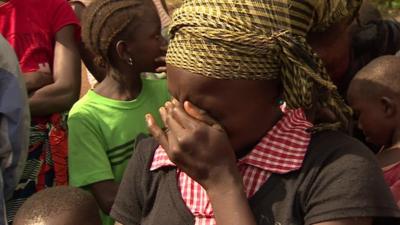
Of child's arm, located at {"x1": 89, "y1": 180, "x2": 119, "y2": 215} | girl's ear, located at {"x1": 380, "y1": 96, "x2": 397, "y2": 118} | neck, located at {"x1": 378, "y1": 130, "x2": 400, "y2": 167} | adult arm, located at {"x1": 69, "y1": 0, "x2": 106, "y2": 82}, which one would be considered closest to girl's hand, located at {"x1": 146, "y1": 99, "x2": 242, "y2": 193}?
neck, located at {"x1": 378, "y1": 130, "x2": 400, "y2": 167}

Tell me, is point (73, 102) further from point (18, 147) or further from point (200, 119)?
point (200, 119)

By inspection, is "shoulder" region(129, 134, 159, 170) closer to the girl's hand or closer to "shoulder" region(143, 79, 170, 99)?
the girl's hand

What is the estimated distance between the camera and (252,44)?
175 cm

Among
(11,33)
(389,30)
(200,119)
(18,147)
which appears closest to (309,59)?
(200,119)

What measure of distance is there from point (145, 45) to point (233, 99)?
1693mm

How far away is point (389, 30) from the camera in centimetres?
338

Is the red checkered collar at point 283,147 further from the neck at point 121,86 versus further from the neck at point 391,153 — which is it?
the neck at point 121,86

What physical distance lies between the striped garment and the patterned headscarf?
7cm

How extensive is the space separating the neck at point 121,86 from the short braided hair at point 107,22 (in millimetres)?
99

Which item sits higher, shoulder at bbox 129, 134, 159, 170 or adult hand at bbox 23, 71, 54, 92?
shoulder at bbox 129, 134, 159, 170

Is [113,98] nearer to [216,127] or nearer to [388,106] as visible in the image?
[388,106]

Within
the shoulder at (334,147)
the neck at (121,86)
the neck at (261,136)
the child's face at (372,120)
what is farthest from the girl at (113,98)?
the shoulder at (334,147)

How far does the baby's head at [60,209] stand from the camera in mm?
2500

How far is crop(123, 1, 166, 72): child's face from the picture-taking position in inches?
135
